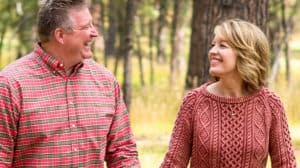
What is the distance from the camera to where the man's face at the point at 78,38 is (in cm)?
457

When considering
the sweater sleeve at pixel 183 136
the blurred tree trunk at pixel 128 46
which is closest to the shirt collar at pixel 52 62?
the sweater sleeve at pixel 183 136

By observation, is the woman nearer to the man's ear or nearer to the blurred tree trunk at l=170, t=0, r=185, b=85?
the man's ear

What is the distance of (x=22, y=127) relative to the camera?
4.43 metres

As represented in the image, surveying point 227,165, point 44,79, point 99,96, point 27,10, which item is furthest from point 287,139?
point 27,10

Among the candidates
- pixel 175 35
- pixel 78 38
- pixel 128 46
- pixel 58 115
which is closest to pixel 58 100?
pixel 58 115

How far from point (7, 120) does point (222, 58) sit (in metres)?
1.21

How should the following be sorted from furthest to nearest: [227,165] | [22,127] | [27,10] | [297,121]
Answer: [27,10] < [297,121] < [227,165] < [22,127]

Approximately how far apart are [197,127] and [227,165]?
27 cm

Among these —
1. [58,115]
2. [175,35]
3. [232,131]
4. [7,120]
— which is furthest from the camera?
[175,35]

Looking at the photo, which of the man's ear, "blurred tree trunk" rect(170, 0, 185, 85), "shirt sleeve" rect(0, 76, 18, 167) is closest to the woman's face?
the man's ear

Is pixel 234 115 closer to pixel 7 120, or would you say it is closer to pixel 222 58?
pixel 222 58

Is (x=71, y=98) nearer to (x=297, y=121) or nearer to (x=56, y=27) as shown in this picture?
(x=56, y=27)

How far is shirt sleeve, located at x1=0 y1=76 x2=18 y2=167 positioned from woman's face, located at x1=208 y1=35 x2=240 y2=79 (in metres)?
1.10

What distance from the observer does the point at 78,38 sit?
4.58m
